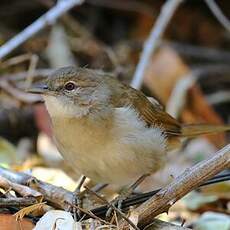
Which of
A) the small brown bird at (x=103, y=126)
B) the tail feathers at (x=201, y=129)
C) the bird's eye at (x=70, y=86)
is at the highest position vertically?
the tail feathers at (x=201, y=129)

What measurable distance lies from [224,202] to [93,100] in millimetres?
1312

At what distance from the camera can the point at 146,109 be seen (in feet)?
14.6

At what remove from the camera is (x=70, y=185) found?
466cm

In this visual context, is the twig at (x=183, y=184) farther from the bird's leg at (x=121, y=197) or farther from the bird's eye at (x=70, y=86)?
the bird's eye at (x=70, y=86)

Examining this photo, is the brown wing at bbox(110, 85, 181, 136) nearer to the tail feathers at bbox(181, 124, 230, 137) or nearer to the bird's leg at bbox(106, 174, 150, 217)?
the tail feathers at bbox(181, 124, 230, 137)

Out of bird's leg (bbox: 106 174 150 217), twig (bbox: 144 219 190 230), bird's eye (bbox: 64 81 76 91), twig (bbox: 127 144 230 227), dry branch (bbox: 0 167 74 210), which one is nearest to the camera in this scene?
twig (bbox: 127 144 230 227)

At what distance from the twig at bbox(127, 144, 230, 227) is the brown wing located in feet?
3.15

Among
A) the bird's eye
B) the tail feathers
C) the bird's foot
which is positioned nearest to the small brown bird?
the bird's eye

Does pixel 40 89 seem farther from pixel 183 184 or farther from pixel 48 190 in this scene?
pixel 183 184

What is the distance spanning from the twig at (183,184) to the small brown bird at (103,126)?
1.81 feet

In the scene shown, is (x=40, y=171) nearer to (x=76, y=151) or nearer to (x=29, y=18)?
(x=76, y=151)

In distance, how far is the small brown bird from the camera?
392cm

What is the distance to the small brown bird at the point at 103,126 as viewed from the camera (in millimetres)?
3918

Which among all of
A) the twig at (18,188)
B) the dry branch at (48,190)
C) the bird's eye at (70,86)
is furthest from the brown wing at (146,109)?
the twig at (18,188)
